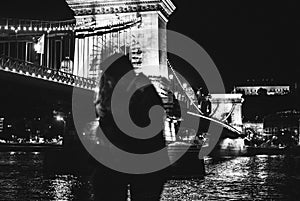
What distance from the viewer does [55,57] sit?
2089 inches

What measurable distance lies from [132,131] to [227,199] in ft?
8.91

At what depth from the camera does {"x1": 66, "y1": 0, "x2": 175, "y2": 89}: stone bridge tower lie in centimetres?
4725

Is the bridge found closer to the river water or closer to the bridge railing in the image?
the bridge railing

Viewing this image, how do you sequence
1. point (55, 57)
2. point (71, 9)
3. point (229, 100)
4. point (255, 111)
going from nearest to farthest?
point (71, 9)
point (55, 57)
point (229, 100)
point (255, 111)

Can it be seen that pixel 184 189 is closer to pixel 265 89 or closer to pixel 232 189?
pixel 232 189

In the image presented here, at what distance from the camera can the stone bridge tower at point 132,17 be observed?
4725 cm

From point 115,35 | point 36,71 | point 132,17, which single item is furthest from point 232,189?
point 115,35

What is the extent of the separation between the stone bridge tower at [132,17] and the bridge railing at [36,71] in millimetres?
10570

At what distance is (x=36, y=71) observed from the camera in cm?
3091

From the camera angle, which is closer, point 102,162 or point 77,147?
point 102,162

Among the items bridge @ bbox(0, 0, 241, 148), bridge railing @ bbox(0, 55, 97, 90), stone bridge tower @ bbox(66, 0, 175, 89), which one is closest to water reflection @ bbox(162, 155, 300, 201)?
bridge railing @ bbox(0, 55, 97, 90)

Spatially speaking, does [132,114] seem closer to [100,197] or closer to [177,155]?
[100,197]

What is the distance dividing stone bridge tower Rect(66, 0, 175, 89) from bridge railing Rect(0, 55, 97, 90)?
1057cm

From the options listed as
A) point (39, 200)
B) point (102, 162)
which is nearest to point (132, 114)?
point (39, 200)
